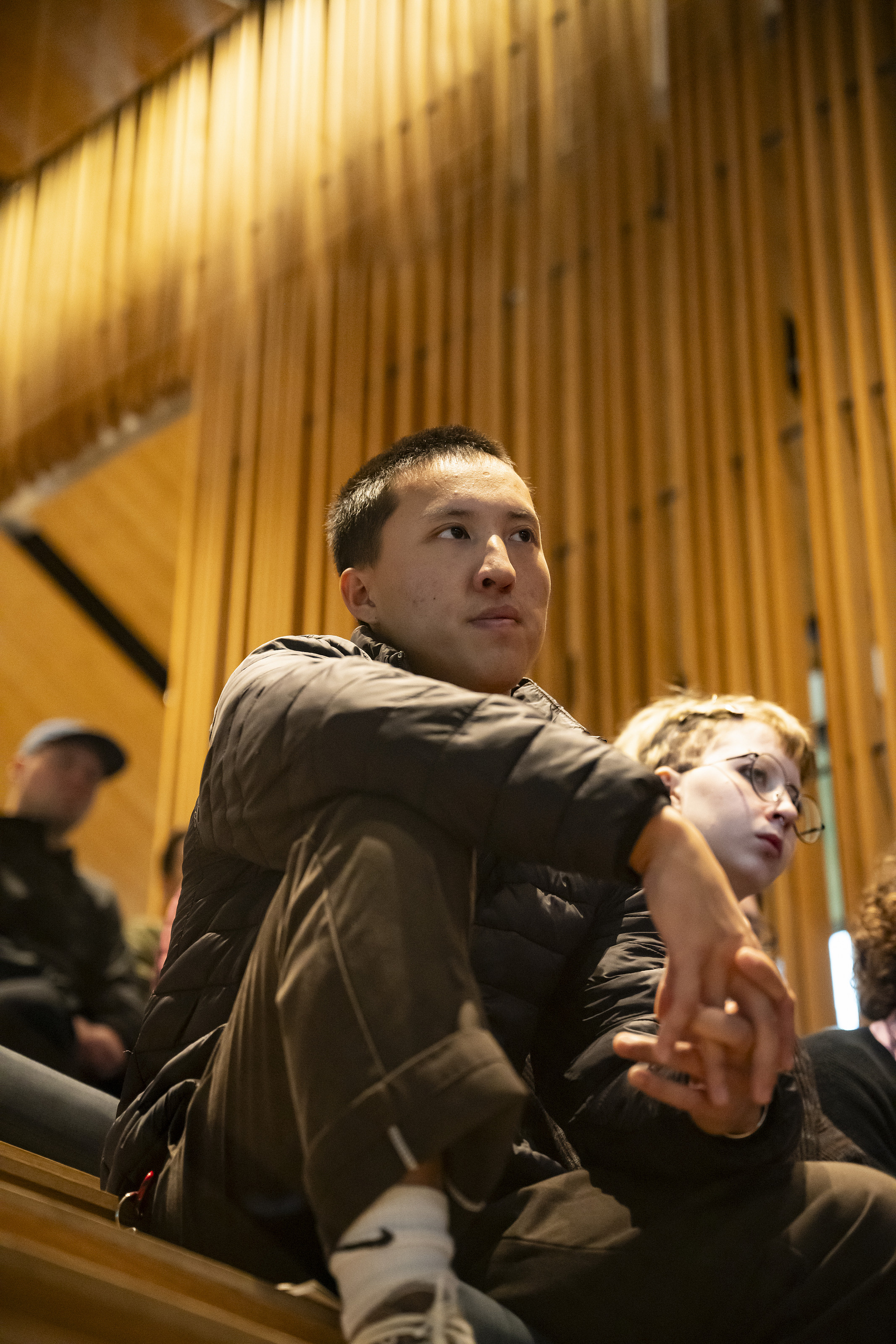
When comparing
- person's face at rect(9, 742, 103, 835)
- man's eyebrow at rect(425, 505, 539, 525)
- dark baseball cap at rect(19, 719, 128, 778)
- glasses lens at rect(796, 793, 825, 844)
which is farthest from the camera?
dark baseball cap at rect(19, 719, 128, 778)

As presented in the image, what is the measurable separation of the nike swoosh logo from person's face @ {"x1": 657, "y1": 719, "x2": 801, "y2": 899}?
3.35 ft

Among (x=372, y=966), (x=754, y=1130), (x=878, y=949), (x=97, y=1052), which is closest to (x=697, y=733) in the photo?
(x=878, y=949)

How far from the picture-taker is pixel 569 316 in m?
3.57

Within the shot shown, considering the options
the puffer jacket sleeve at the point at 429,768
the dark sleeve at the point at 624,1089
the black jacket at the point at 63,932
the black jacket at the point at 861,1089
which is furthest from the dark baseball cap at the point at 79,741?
the puffer jacket sleeve at the point at 429,768

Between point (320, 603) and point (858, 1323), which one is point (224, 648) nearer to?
point (320, 603)

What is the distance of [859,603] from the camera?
284 cm

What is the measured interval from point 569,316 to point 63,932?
2.12 metres

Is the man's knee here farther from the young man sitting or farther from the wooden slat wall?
the wooden slat wall

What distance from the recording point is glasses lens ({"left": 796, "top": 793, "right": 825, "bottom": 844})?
6.34ft

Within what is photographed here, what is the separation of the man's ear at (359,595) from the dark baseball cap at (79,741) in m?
2.18

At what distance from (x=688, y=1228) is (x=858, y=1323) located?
0.49ft

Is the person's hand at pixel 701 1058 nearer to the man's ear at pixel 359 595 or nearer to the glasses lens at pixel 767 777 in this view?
the man's ear at pixel 359 595

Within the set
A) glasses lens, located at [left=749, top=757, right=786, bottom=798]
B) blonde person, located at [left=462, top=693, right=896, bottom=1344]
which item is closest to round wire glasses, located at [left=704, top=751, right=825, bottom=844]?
glasses lens, located at [left=749, top=757, right=786, bottom=798]

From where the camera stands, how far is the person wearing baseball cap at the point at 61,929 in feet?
9.34
